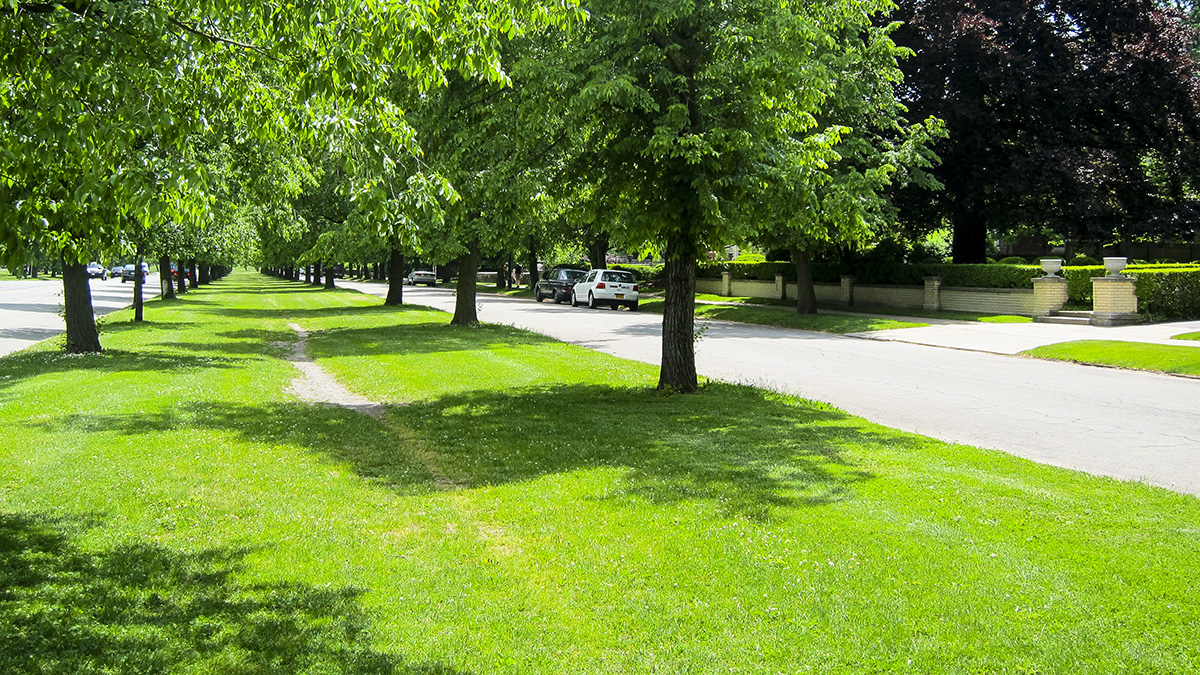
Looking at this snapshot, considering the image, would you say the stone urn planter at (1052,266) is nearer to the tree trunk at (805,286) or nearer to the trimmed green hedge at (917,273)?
the trimmed green hedge at (917,273)

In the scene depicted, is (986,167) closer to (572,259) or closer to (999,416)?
(999,416)

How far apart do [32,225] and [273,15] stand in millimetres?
1908

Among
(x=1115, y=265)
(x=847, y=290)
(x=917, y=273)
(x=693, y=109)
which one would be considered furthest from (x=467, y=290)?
(x=1115, y=265)

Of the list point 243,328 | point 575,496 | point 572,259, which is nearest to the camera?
point 575,496

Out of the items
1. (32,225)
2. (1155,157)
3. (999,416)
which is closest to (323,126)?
(32,225)

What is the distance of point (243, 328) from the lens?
2666 centimetres

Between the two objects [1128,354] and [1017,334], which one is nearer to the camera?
[1128,354]

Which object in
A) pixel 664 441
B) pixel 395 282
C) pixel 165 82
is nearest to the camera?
pixel 165 82

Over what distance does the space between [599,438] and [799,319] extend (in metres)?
21.9

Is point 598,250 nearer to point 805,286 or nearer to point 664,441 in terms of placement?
point 805,286

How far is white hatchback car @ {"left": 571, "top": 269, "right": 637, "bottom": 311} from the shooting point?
4047cm

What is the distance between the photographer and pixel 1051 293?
94.2 ft

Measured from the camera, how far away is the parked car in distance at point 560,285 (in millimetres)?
46062

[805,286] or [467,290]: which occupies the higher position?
[467,290]
